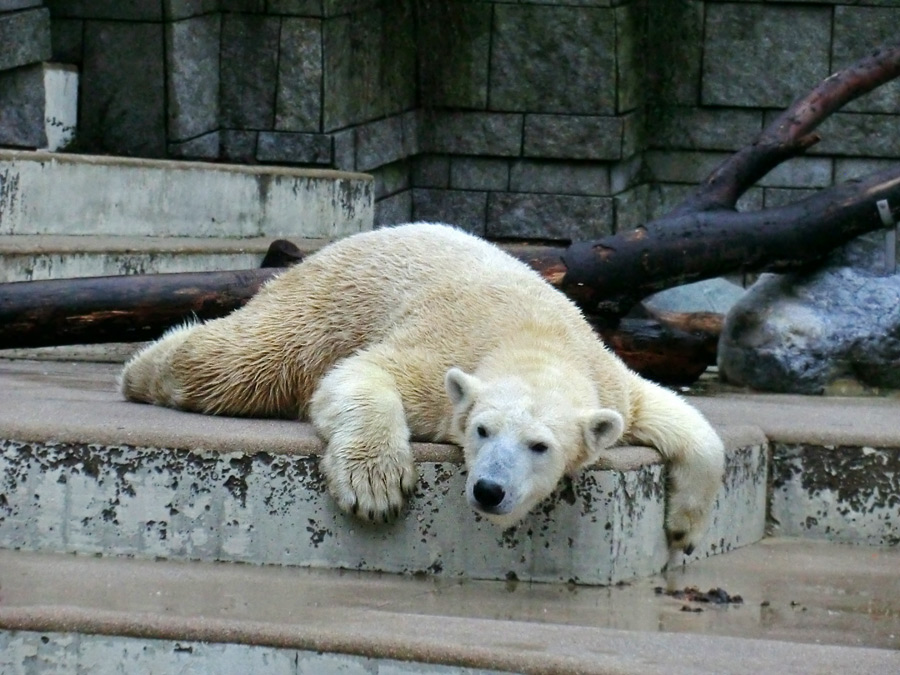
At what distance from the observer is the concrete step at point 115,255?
5.20 metres

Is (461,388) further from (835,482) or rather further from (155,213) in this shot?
(155,213)

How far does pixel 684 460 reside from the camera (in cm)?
339

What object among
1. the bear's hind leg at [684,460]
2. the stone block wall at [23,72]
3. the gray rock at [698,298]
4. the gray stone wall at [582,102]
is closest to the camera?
the bear's hind leg at [684,460]

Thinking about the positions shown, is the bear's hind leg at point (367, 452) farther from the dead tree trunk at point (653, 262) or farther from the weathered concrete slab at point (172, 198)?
the weathered concrete slab at point (172, 198)

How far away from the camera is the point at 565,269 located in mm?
4996

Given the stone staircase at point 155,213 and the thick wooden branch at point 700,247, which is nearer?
the thick wooden branch at point 700,247

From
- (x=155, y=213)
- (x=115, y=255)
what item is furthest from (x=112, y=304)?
(x=155, y=213)

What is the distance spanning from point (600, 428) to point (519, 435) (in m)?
0.20

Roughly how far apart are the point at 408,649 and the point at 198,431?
96cm

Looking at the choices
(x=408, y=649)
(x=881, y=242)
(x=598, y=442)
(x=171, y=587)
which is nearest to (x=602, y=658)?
(x=408, y=649)

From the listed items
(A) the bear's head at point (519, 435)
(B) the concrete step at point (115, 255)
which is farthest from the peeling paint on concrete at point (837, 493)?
(B) the concrete step at point (115, 255)

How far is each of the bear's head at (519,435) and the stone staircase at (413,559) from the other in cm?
13

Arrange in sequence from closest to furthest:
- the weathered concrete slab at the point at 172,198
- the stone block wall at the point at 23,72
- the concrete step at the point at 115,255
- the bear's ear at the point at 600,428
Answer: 1. the bear's ear at the point at 600,428
2. the concrete step at the point at 115,255
3. the weathered concrete slab at the point at 172,198
4. the stone block wall at the point at 23,72

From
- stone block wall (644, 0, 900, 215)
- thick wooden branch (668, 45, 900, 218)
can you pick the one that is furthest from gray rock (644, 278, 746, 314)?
thick wooden branch (668, 45, 900, 218)
